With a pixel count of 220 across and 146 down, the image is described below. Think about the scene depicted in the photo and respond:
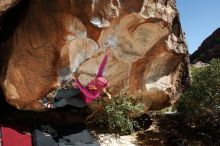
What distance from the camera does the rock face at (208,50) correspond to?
1038 inches

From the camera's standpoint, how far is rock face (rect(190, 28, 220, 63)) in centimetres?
2638

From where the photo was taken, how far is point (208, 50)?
2772 cm

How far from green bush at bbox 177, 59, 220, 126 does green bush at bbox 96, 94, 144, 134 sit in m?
2.92

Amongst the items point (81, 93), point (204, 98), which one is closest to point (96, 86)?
point (81, 93)

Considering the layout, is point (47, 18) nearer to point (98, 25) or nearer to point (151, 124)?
point (98, 25)

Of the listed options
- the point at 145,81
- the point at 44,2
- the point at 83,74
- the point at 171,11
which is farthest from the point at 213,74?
the point at 44,2

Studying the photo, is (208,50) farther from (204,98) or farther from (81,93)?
(81,93)

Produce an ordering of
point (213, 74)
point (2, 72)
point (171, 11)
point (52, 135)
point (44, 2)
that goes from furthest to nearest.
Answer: point (213, 74) → point (171, 11) → point (2, 72) → point (44, 2) → point (52, 135)

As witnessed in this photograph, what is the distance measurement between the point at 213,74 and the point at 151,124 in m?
3.01

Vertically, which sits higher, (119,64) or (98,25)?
(98,25)

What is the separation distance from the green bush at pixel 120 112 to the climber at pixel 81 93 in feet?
7.19

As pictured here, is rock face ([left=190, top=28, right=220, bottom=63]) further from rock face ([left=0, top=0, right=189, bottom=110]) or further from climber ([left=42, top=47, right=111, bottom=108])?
climber ([left=42, top=47, right=111, bottom=108])

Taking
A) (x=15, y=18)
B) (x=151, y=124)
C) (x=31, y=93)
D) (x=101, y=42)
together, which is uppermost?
(x=15, y=18)

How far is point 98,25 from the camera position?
9039 mm
